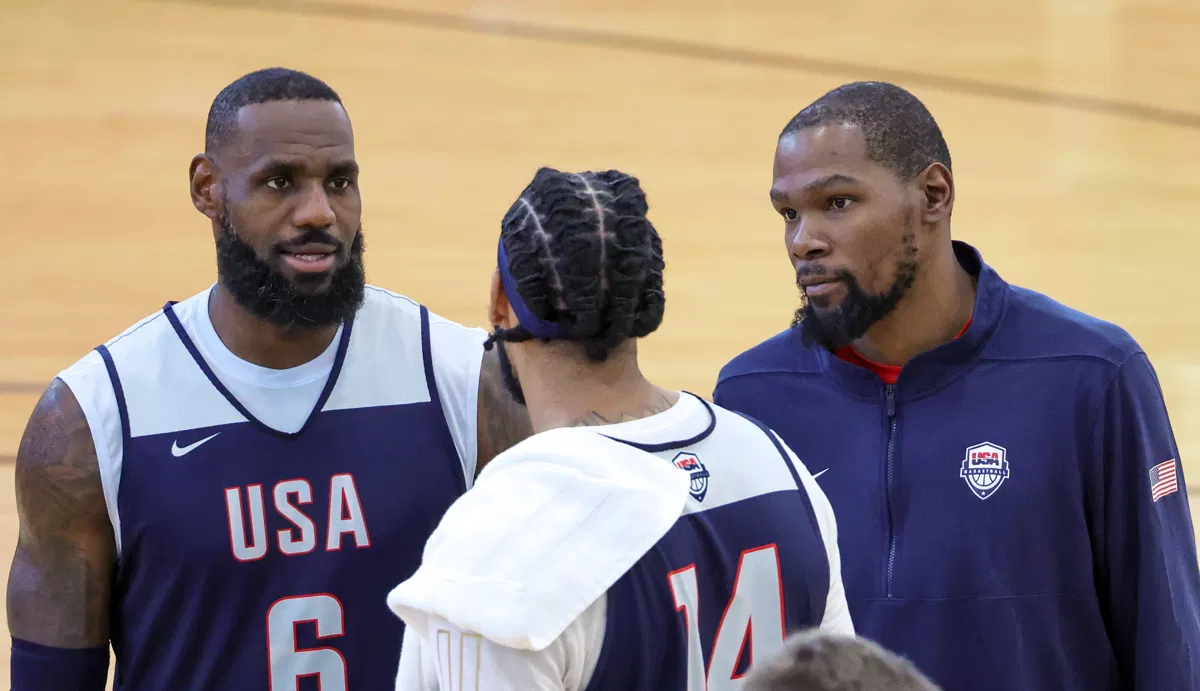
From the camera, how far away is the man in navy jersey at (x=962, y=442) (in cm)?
225

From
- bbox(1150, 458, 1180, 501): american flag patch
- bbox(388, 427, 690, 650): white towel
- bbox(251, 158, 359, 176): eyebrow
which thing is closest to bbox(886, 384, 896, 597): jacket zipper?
bbox(1150, 458, 1180, 501): american flag patch

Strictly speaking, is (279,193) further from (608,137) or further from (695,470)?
(608,137)

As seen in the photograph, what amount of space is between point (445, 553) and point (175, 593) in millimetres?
981

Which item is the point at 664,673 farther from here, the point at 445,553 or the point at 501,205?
the point at 501,205

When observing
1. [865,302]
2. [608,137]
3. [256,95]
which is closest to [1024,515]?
[865,302]

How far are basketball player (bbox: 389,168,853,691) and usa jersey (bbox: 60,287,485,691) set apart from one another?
683mm

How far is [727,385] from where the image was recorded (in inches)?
105

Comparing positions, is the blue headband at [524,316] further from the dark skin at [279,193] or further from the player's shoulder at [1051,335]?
the player's shoulder at [1051,335]

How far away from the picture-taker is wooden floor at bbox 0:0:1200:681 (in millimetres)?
5820

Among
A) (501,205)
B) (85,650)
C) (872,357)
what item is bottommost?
(85,650)

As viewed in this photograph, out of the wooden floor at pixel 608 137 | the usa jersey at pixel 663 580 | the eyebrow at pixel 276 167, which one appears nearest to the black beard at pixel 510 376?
the usa jersey at pixel 663 580

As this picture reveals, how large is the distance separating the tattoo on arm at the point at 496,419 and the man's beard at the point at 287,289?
28 cm

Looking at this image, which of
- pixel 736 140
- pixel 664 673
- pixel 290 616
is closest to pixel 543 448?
pixel 664 673

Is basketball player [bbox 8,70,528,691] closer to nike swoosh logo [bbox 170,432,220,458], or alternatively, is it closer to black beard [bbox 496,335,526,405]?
nike swoosh logo [bbox 170,432,220,458]
